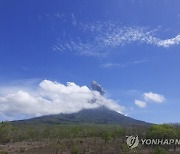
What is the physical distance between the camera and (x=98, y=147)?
8169 centimetres

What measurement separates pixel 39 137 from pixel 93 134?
1736cm

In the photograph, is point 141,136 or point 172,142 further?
point 141,136

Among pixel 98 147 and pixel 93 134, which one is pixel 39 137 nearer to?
pixel 93 134

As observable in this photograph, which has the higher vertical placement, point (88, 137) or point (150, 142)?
point (88, 137)

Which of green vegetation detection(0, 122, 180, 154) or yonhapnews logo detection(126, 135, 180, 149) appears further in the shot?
green vegetation detection(0, 122, 180, 154)

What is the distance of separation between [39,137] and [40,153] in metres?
39.0

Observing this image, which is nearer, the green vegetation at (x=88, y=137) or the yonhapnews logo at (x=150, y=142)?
the yonhapnews logo at (x=150, y=142)

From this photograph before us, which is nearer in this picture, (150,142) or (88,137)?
(150,142)

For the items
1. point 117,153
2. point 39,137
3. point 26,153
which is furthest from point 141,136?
point 39,137

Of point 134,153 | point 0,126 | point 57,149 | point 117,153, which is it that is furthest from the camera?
point 0,126

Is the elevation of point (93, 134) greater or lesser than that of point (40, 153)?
greater

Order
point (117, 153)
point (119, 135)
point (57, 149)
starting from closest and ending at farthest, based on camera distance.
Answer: point (117, 153) < point (57, 149) < point (119, 135)

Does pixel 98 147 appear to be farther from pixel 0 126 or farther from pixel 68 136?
pixel 0 126

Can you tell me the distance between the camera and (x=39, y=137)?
115 m
